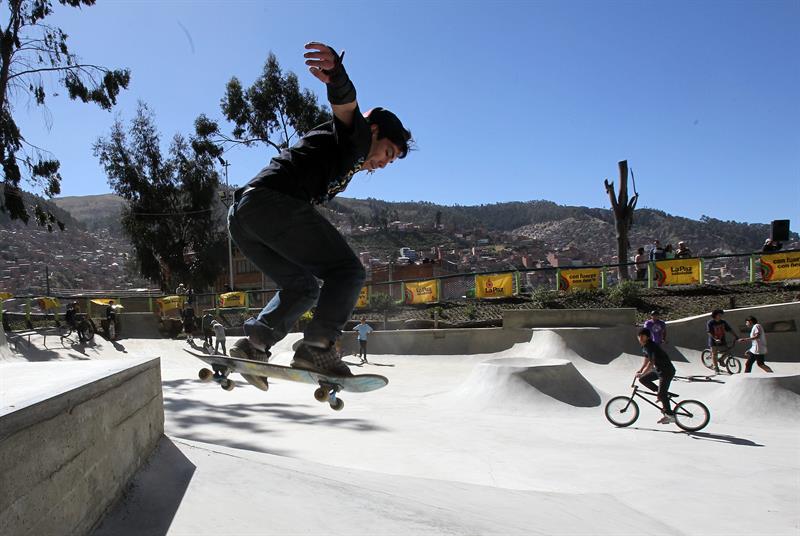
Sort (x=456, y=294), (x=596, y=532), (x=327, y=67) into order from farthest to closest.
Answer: (x=456, y=294), (x=596, y=532), (x=327, y=67)

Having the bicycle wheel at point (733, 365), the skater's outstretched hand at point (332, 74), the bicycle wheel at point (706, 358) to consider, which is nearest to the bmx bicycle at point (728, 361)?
the bicycle wheel at point (733, 365)

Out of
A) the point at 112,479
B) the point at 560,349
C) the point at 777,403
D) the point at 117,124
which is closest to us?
the point at 112,479

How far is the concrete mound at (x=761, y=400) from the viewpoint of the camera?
9.82 meters

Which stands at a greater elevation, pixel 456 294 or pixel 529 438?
pixel 456 294

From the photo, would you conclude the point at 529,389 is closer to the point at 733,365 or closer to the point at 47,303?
the point at 733,365

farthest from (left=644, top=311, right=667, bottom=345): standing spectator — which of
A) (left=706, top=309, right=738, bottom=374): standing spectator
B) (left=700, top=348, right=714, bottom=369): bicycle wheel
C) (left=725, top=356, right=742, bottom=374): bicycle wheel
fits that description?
(left=700, top=348, right=714, bottom=369): bicycle wheel

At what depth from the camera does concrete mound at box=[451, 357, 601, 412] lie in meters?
11.0

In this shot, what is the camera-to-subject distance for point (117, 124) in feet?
127

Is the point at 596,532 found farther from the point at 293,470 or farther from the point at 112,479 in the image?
the point at 112,479

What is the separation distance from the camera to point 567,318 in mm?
18234

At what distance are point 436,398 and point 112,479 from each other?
972 cm

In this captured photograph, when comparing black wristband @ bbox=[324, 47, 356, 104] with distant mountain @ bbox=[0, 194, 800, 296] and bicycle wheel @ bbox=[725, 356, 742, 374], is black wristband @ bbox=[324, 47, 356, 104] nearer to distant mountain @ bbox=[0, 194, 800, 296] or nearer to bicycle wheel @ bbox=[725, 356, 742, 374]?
bicycle wheel @ bbox=[725, 356, 742, 374]

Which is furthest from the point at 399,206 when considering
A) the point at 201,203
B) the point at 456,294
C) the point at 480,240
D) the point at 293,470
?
the point at 293,470

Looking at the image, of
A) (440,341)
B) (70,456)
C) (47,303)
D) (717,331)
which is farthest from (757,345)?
(47,303)
